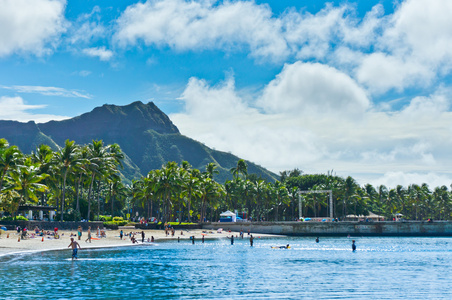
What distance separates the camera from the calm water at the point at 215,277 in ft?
101

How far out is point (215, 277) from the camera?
130ft

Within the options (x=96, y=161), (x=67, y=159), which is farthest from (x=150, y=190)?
(x=67, y=159)

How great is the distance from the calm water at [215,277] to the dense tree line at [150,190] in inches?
989

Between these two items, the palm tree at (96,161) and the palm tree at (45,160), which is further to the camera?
the palm tree at (96,161)

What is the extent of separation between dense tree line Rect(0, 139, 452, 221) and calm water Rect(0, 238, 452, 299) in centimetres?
2511

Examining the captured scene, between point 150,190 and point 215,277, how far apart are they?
74494 mm

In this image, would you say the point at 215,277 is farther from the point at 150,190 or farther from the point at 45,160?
the point at 150,190

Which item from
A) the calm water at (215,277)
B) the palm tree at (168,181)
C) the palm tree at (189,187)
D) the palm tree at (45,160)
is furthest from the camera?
the palm tree at (189,187)

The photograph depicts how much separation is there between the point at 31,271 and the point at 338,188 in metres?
125

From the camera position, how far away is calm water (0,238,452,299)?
30855mm

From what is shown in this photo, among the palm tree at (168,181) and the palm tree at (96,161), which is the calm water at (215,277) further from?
the palm tree at (168,181)

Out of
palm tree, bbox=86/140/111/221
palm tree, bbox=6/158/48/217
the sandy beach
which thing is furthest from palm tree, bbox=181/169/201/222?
palm tree, bbox=6/158/48/217

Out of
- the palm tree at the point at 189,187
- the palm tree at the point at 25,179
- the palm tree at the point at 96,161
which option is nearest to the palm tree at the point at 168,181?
the palm tree at the point at 189,187

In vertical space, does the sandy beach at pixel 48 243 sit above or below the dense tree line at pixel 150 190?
below
